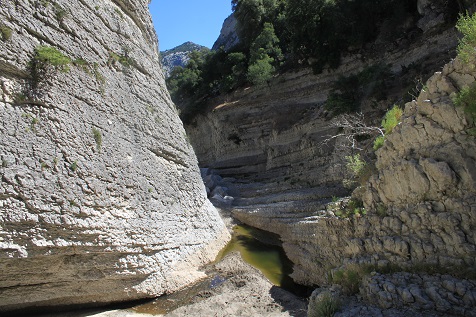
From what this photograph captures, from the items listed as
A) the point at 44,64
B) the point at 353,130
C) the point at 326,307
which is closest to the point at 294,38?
the point at 353,130

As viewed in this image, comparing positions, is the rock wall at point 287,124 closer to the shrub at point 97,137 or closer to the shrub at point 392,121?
the shrub at point 392,121

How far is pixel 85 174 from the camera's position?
7.96m

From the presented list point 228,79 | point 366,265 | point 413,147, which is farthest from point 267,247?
point 228,79

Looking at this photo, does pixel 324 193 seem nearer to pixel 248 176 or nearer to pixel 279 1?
pixel 248 176

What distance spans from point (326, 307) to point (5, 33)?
872 centimetres

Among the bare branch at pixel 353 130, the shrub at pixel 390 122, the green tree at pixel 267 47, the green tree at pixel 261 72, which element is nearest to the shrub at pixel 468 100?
the shrub at pixel 390 122

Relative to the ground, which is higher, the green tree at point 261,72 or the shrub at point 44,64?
the green tree at point 261,72

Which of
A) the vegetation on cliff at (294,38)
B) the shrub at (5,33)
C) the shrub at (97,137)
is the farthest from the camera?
the vegetation on cliff at (294,38)

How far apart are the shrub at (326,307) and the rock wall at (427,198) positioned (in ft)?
1.98

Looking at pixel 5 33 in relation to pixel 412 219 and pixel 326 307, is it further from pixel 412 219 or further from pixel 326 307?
pixel 412 219

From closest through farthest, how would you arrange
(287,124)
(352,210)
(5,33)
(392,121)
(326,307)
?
(326,307), (392,121), (5,33), (352,210), (287,124)

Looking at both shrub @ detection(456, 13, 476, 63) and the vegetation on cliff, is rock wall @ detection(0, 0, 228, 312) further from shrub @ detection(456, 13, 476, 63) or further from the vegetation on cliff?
the vegetation on cliff

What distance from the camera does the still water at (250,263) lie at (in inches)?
358

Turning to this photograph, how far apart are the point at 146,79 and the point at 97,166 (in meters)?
5.03
